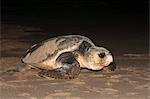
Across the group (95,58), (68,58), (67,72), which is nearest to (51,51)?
(68,58)

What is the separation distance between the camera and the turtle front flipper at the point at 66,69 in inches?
152

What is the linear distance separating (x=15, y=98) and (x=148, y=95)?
1.21 meters

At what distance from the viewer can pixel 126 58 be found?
205 inches

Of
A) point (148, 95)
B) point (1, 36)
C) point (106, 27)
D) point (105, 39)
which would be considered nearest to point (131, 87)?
point (148, 95)

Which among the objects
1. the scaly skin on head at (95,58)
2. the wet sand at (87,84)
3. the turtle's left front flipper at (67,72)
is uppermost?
the scaly skin on head at (95,58)

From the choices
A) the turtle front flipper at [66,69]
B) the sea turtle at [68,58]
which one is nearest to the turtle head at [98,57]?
the sea turtle at [68,58]

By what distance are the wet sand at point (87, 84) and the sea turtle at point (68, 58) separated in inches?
4.4

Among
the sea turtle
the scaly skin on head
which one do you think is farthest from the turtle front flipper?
the scaly skin on head

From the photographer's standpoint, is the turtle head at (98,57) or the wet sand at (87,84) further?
the turtle head at (98,57)

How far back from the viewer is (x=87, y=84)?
12.4 ft

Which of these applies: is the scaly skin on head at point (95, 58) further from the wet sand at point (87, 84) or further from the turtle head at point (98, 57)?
the wet sand at point (87, 84)

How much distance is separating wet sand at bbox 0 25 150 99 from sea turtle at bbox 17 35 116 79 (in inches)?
4.4

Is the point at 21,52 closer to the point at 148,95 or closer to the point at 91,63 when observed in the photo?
the point at 91,63

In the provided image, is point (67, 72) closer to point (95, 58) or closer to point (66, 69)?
point (66, 69)
